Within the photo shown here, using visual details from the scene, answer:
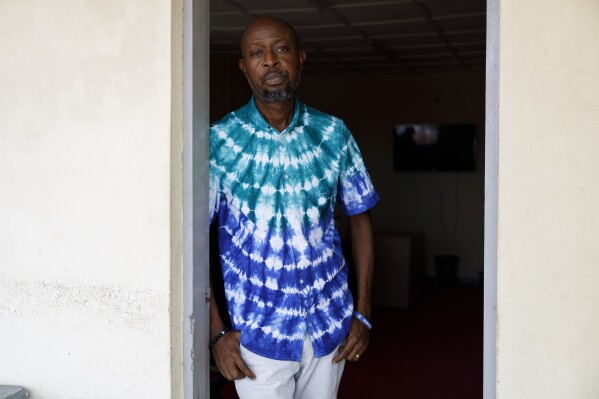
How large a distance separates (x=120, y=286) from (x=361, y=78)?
7.24 metres

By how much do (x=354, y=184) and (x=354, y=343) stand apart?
1.83ft

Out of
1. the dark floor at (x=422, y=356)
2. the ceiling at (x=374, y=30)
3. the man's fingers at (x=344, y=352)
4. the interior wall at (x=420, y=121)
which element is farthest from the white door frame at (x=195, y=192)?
the interior wall at (x=420, y=121)

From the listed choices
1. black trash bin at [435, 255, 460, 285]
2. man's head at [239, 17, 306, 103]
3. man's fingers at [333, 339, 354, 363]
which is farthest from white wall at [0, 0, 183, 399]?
black trash bin at [435, 255, 460, 285]

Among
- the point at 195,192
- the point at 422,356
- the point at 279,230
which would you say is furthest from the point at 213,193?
the point at 422,356

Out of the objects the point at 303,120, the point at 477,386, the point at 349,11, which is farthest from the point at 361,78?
the point at 303,120

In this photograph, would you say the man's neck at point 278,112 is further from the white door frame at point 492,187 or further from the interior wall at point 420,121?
the interior wall at point 420,121

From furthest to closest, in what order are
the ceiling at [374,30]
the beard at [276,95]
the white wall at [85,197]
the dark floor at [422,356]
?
Answer: the ceiling at [374,30]
the dark floor at [422,356]
the beard at [276,95]
the white wall at [85,197]

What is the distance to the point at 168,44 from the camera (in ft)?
6.71

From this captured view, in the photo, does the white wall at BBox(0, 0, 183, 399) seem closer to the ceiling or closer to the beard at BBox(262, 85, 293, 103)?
the beard at BBox(262, 85, 293, 103)

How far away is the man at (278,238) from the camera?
215 cm

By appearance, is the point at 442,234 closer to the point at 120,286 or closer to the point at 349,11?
the point at 349,11

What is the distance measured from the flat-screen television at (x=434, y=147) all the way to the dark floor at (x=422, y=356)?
207 cm

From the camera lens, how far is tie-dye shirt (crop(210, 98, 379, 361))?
214cm

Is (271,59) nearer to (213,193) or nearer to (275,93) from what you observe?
(275,93)
